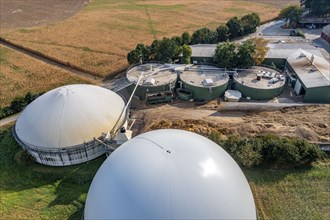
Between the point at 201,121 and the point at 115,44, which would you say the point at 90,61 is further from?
the point at 201,121

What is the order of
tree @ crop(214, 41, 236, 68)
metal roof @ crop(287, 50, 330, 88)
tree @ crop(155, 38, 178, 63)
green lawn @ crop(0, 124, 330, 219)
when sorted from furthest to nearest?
tree @ crop(155, 38, 178, 63) → tree @ crop(214, 41, 236, 68) → metal roof @ crop(287, 50, 330, 88) → green lawn @ crop(0, 124, 330, 219)

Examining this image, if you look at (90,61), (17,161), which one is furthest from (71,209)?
(90,61)

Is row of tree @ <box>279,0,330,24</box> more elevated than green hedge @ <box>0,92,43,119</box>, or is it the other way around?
row of tree @ <box>279,0,330,24</box>

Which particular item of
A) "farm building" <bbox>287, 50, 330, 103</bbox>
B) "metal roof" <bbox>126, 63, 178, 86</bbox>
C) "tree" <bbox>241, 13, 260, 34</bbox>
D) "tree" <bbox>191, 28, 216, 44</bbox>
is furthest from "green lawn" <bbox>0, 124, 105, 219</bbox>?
"tree" <bbox>241, 13, 260, 34</bbox>

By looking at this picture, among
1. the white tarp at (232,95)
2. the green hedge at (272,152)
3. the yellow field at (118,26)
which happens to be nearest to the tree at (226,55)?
the white tarp at (232,95)

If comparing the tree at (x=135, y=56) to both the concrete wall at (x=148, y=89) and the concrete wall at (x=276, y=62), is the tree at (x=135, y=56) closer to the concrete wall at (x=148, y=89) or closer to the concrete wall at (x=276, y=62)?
the concrete wall at (x=148, y=89)

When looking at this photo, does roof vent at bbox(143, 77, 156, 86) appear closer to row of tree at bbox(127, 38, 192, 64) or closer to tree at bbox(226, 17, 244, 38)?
row of tree at bbox(127, 38, 192, 64)

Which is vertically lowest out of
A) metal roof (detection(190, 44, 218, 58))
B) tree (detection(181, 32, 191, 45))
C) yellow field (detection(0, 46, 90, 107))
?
yellow field (detection(0, 46, 90, 107))
